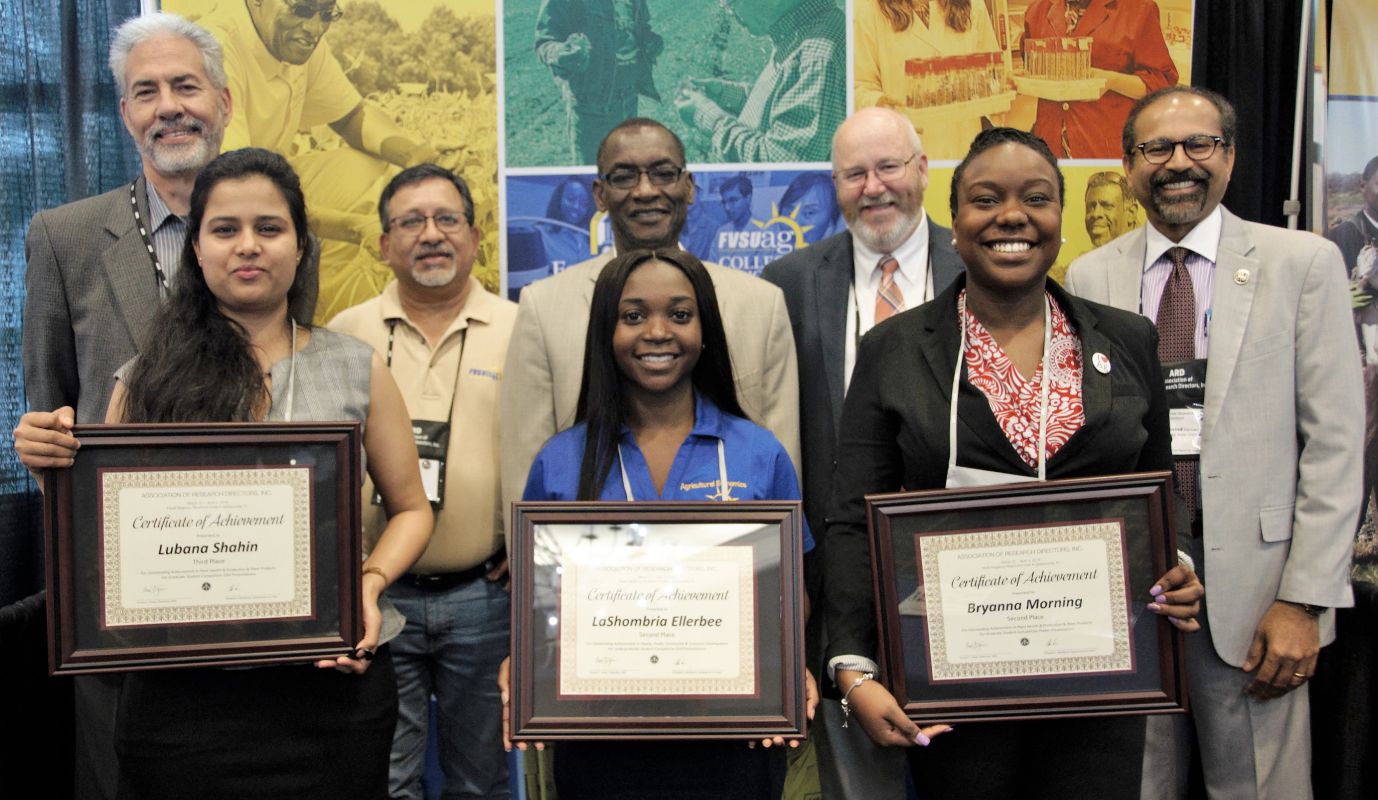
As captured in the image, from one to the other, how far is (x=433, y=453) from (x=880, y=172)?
1.64 m

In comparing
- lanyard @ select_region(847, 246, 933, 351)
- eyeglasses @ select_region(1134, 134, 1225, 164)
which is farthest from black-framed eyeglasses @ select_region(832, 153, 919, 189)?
eyeglasses @ select_region(1134, 134, 1225, 164)

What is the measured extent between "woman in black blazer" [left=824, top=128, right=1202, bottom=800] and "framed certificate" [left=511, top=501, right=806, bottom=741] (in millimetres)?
194

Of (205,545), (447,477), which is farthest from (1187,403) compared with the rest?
(205,545)

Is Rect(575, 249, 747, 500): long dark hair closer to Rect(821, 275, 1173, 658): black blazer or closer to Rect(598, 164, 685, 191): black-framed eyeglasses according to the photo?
Rect(821, 275, 1173, 658): black blazer

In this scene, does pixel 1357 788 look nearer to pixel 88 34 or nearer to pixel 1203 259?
pixel 1203 259

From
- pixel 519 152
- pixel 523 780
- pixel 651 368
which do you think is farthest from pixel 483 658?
pixel 519 152

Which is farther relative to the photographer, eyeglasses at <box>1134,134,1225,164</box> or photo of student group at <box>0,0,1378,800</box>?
eyeglasses at <box>1134,134,1225,164</box>

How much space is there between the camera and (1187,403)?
2.84m

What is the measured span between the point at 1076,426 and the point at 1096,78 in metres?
2.59

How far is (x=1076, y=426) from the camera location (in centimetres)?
Answer: 207

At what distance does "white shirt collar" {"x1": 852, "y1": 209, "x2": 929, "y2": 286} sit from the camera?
3.26 m

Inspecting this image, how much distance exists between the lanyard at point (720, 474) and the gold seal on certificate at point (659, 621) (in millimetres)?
277

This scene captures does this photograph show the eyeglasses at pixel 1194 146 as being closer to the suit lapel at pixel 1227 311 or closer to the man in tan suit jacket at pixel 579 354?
the suit lapel at pixel 1227 311

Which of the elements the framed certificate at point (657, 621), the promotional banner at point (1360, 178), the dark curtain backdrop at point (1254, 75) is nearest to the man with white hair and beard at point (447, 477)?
the framed certificate at point (657, 621)
